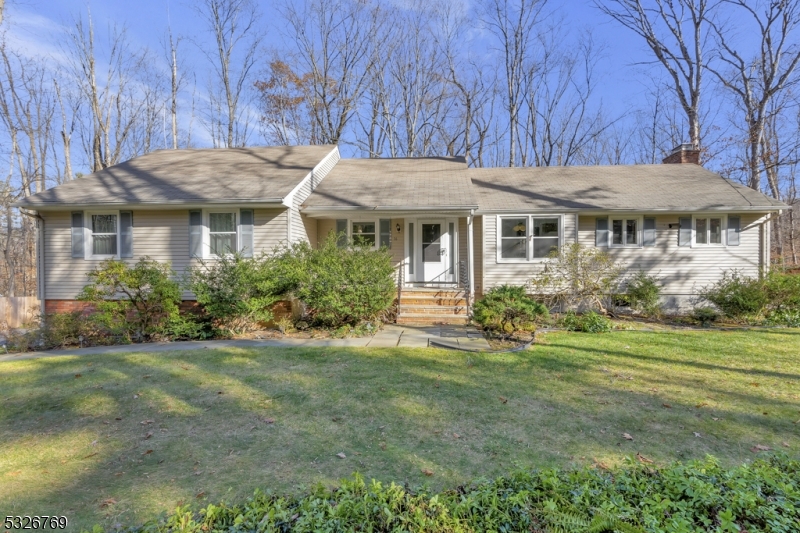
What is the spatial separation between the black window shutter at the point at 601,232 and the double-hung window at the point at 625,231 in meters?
0.22

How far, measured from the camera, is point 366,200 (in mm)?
11047

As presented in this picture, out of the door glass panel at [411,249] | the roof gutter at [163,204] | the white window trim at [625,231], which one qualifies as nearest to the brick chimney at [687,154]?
the white window trim at [625,231]

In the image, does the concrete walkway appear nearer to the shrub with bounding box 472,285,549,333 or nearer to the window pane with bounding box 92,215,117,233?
the shrub with bounding box 472,285,549,333

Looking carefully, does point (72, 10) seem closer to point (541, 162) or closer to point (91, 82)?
point (91, 82)


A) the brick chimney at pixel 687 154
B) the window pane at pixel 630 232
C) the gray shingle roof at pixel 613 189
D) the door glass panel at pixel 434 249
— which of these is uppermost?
the brick chimney at pixel 687 154

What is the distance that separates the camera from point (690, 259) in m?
11.6

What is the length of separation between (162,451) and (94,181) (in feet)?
37.4

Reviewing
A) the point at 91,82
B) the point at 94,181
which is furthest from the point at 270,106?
the point at 94,181

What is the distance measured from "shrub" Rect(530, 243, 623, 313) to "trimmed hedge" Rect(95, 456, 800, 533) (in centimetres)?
794

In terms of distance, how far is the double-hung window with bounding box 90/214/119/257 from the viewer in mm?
10516

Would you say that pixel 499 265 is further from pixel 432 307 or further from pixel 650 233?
pixel 650 233

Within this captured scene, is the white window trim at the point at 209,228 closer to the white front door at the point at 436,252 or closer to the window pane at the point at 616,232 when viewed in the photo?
the white front door at the point at 436,252

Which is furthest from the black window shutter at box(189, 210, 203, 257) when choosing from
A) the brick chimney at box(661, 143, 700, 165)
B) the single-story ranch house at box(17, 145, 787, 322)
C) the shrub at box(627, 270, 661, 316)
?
the brick chimney at box(661, 143, 700, 165)

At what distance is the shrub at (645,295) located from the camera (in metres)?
10.9
